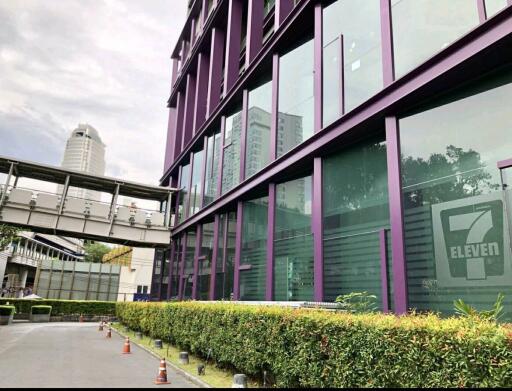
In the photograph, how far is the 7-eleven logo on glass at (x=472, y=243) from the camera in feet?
21.1

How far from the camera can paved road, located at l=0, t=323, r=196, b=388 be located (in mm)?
7949

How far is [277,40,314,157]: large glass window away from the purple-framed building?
64 mm

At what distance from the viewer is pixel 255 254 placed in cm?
1488

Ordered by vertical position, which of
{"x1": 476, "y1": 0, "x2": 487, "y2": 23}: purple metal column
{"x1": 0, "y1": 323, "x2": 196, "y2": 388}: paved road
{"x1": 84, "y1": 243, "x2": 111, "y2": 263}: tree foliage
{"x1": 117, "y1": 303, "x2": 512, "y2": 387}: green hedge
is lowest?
{"x1": 0, "y1": 323, "x2": 196, "y2": 388}: paved road

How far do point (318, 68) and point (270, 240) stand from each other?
568 centimetres

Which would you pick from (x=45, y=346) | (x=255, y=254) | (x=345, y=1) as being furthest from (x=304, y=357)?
(x=45, y=346)

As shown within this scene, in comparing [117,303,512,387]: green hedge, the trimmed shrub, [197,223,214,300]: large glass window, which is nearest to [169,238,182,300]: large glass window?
[197,223,214,300]: large glass window

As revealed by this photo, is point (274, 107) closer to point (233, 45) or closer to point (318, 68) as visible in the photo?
point (318, 68)

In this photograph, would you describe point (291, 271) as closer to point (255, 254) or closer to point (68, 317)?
point (255, 254)

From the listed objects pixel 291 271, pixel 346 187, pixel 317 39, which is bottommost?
pixel 291 271

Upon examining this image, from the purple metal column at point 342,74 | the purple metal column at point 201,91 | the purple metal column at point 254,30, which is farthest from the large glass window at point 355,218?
the purple metal column at point 201,91

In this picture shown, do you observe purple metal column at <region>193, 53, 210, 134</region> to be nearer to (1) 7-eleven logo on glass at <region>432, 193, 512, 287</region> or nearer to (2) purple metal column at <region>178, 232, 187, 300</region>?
(2) purple metal column at <region>178, 232, 187, 300</region>

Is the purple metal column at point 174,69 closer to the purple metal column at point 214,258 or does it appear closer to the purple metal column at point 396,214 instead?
the purple metal column at point 214,258

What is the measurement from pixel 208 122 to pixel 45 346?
522 inches
